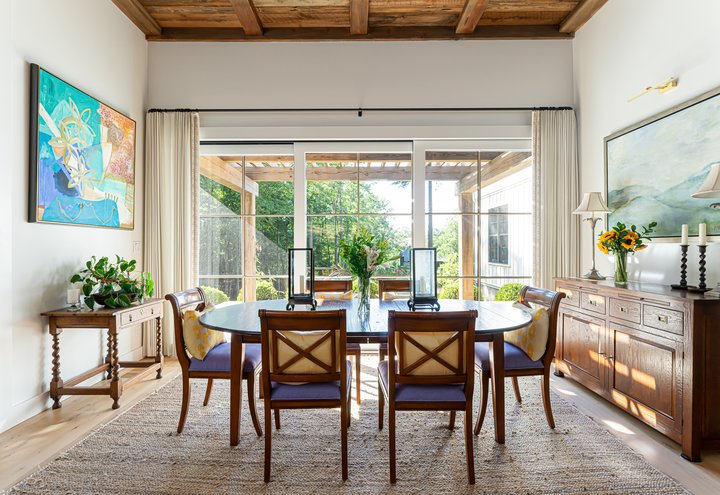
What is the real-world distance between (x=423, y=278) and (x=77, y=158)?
2784 mm

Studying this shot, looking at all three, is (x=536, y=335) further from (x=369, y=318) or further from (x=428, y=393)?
(x=369, y=318)

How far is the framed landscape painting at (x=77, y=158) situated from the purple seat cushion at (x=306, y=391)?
6.93 ft

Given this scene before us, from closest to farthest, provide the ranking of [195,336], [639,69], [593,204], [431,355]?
[431,355] → [195,336] → [639,69] → [593,204]

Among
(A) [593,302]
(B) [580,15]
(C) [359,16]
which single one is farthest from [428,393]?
(B) [580,15]

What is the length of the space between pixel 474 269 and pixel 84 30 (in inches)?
163

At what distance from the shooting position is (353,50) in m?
4.17

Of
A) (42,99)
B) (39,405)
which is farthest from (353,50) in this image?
(39,405)

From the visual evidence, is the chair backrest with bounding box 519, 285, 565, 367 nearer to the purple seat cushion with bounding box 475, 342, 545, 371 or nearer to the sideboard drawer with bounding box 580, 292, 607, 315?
the purple seat cushion with bounding box 475, 342, 545, 371

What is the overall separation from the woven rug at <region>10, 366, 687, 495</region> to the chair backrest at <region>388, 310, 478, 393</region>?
1.59ft

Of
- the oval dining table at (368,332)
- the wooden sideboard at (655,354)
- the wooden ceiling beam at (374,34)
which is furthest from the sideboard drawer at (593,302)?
the wooden ceiling beam at (374,34)

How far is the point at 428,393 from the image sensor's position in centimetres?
199

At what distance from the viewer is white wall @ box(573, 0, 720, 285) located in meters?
2.62

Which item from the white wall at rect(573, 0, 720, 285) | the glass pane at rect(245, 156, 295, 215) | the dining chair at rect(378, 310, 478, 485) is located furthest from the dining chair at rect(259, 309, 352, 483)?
the glass pane at rect(245, 156, 295, 215)

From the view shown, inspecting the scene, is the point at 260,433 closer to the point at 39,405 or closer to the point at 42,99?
the point at 39,405
